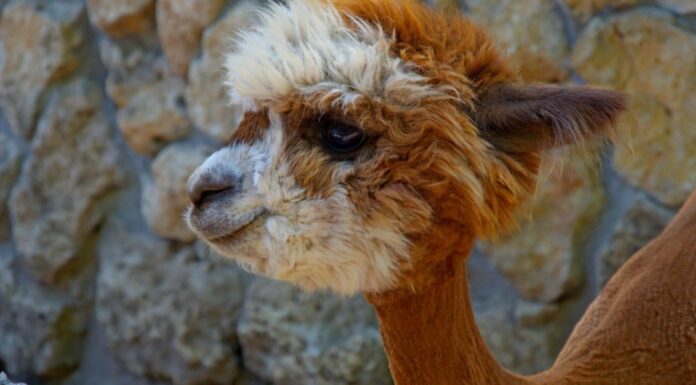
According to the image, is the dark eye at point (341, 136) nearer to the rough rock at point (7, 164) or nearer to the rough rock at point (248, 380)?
the rough rock at point (248, 380)

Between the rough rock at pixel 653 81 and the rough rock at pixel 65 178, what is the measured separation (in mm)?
1848

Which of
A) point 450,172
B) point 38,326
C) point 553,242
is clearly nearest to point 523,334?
point 553,242

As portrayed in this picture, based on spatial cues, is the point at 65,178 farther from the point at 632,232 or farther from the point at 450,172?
the point at 450,172

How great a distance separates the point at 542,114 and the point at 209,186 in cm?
55

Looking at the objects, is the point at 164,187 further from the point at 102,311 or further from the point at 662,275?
the point at 662,275

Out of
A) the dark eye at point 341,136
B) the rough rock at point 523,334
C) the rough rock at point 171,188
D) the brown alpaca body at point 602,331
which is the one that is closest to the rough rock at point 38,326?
the rough rock at point 171,188

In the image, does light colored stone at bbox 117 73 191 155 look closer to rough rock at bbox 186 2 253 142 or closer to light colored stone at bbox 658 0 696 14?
rough rock at bbox 186 2 253 142

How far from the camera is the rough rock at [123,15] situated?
361 centimetres

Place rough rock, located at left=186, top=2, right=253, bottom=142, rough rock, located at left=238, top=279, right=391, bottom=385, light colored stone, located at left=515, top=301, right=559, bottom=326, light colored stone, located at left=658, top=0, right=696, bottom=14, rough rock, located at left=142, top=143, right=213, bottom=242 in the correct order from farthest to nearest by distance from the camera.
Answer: rough rock, located at left=142, top=143, right=213, bottom=242
rough rock, located at left=186, top=2, right=253, bottom=142
rough rock, located at left=238, top=279, right=391, bottom=385
light colored stone, located at left=515, top=301, right=559, bottom=326
light colored stone, located at left=658, top=0, right=696, bottom=14

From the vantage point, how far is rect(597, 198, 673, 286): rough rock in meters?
2.93

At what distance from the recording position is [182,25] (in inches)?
138

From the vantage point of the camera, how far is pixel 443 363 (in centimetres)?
170

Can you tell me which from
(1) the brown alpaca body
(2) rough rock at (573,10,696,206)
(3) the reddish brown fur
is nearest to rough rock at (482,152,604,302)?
(2) rough rock at (573,10,696,206)

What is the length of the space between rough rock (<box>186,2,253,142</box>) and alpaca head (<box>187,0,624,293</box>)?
1771 mm
